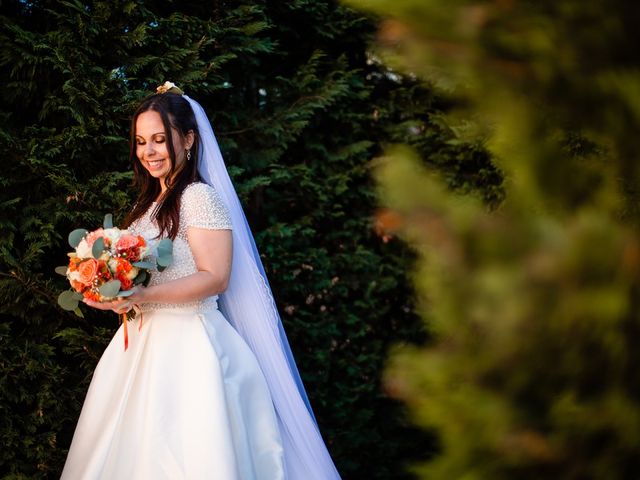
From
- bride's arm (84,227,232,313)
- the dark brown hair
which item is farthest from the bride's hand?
the dark brown hair

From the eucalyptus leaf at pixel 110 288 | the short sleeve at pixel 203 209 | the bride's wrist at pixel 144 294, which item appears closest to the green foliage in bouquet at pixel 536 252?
the eucalyptus leaf at pixel 110 288

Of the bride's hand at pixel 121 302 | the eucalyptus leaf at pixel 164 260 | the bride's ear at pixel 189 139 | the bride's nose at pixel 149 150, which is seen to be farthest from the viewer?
the bride's ear at pixel 189 139

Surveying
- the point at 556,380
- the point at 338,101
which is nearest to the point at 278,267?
the point at 338,101

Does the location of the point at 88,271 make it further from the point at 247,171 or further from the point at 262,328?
the point at 247,171

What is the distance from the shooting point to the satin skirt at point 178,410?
2.75 metres

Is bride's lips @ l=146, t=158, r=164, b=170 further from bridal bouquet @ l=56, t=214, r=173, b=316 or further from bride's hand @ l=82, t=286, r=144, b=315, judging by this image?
bride's hand @ l=82, t=286, r=144, b=315

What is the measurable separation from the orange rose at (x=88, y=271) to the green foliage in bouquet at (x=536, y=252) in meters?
1.85

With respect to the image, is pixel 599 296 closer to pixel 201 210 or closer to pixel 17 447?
pixel 201 210

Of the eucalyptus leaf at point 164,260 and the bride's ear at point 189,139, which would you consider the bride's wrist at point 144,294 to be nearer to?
the eucalyptus leaf at point 164,260

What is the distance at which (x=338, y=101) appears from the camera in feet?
16.8

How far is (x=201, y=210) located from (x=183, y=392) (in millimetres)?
849

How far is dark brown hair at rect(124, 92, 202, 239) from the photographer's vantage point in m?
3.12

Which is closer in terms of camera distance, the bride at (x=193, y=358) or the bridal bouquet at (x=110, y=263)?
the bridal bouquet at (x=110, y=263)

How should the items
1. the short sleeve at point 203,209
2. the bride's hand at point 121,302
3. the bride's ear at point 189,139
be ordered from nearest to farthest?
the bride's hand at point 121,302 → the short sleeve at point 203,209 → the bride's ear at point 189,139
